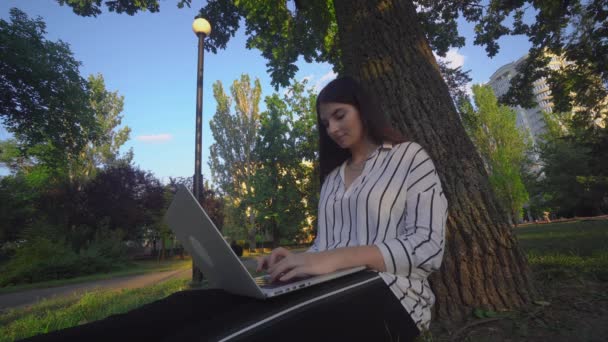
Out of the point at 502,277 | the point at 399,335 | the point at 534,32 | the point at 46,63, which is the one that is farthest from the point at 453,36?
the point at 46,63

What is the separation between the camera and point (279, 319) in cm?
80

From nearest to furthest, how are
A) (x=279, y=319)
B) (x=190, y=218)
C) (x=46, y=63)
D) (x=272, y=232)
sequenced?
(x=279, y=319)
(x=190, y=218)
(x=46, y=63)
(x=272, y=232)

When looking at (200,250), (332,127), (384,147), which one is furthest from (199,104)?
(200,250)

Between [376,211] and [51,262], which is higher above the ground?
[376,211]

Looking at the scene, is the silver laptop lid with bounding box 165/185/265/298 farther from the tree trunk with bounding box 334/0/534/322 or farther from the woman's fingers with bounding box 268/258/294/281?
the tree trunk with bounding box 334/0/534/322

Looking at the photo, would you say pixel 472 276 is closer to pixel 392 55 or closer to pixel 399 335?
pixel 399 335

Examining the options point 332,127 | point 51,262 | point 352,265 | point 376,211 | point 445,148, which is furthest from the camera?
point 51,262

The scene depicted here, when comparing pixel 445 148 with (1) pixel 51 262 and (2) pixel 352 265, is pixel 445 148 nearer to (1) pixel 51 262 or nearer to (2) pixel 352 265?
(2) pixel 352 265

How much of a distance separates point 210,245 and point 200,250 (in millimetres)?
202

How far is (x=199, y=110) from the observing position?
6719mm

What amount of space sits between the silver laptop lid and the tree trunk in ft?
4.99

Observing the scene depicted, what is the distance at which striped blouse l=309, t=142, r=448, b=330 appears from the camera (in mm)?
1167

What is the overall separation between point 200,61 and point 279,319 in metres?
7.01

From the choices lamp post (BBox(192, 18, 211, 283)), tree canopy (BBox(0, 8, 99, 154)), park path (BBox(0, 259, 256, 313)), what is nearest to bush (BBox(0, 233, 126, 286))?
park path (BBox(0, 259, 256, 313))
